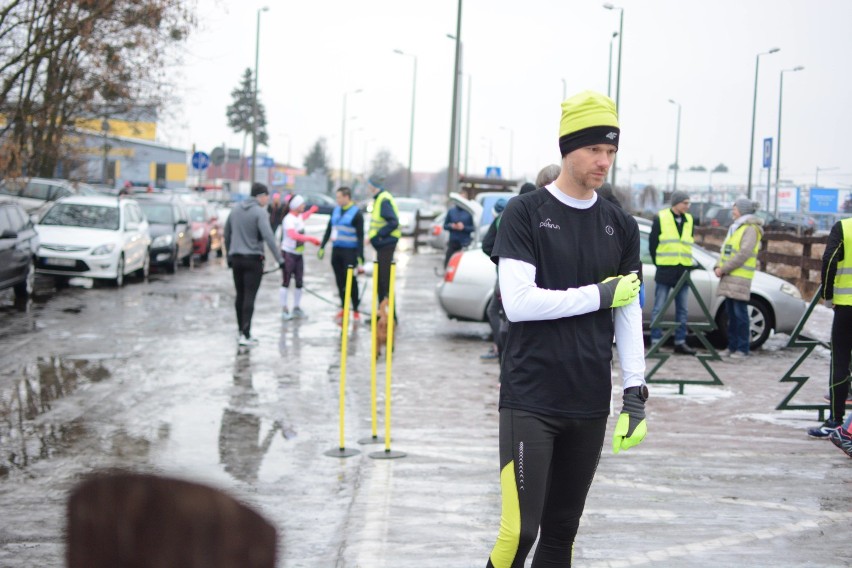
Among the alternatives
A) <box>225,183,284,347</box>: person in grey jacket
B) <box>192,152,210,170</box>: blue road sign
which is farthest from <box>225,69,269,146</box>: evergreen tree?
<box>225,183,284,347</box>: person in grey jacket

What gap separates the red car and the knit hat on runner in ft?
77.6

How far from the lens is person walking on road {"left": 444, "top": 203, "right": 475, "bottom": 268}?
1964 cm

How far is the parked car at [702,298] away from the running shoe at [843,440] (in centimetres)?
647

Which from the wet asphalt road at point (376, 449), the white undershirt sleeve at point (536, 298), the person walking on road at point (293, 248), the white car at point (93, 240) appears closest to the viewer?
the white undershirt sleeve at point (536, 298)

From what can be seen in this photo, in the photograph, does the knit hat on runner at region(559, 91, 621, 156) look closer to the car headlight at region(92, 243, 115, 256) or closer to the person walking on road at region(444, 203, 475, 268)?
the person walking on road at region(444, 203, 475, 268)

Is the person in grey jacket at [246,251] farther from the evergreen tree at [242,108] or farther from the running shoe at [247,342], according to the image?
the evergreen tree at [242,108]

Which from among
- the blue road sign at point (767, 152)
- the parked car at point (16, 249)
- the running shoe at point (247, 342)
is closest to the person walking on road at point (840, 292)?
the running shoe at point (247, 342)

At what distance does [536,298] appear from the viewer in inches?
146

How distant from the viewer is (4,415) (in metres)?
8.65

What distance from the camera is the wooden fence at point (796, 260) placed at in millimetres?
19219

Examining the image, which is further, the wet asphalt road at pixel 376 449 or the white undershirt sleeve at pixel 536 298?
the wet asphalt road at pixel 376 449

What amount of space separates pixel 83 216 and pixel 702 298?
12149mm

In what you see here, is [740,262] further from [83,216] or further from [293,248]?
[83,216]

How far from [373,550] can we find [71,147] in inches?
944
